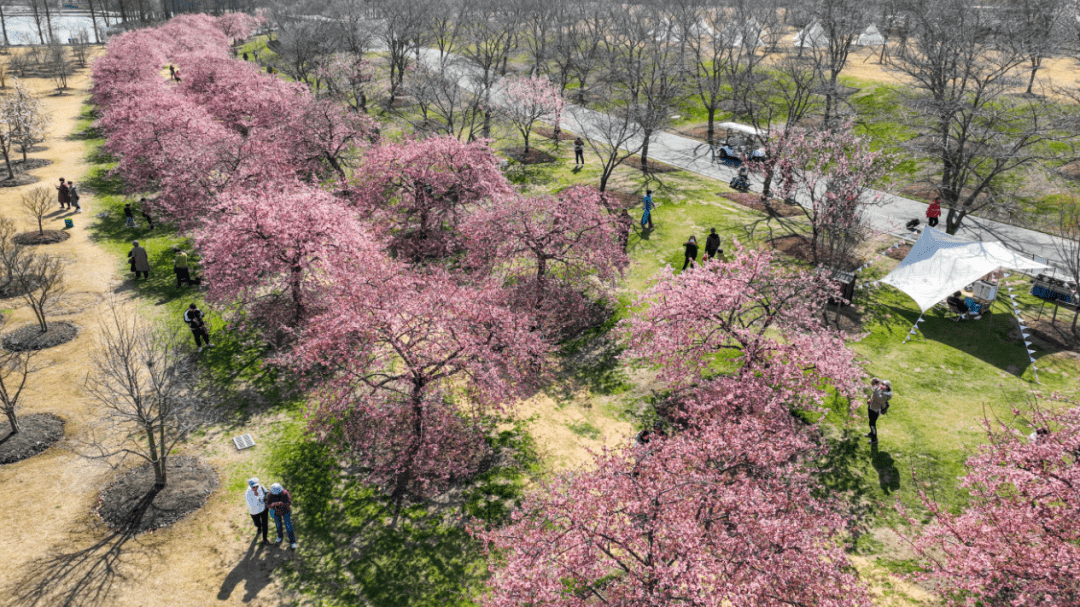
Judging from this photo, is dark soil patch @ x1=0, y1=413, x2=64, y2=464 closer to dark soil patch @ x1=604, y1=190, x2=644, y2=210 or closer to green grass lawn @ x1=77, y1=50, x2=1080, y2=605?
green grass lawn @ x1=77, y1=50, x2=1080, y2=605

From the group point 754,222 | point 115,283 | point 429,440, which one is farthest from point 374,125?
point 429,440

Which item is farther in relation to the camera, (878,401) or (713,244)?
(713,244)

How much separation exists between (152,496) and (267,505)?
379 cm

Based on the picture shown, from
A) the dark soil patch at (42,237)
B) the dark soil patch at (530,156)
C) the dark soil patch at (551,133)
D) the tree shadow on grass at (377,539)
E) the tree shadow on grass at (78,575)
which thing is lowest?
the tree shadow on grass at (377,539)

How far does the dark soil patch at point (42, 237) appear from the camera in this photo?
2905 centimetres

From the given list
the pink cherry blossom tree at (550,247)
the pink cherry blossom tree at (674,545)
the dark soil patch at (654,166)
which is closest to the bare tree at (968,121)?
the dark soil patch at (654,166)

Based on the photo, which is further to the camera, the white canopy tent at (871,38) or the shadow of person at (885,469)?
the white canopy tent at (871,38)

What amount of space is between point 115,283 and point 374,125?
1528 cm

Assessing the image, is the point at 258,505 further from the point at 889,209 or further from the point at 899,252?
the point at 889,209

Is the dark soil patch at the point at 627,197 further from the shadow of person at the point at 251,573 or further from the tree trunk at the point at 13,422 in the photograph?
the tree trunk at the point at 13,422

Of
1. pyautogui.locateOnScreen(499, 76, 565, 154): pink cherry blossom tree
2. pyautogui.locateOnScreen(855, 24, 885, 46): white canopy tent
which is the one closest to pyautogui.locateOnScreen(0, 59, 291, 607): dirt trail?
Result: pyautogui.locateOnScreen(499, 76, 565, 154): pink cherry blossom tree

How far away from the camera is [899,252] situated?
28.1 meters

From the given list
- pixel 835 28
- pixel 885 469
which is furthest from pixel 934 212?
pixel 885 469

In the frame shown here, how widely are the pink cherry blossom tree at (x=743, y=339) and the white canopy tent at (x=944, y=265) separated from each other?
6.69 m
